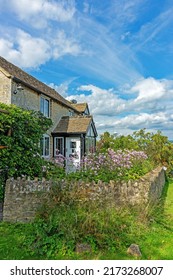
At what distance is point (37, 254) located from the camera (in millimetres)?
5031

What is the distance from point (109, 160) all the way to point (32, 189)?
5.41 m

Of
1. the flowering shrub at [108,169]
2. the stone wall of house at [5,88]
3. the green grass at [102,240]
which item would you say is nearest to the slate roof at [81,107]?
the stone wall of house at [5,88]

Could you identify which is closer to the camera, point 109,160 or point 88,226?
point 88,226

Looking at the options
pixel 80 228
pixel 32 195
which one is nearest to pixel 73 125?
pixel 32 195

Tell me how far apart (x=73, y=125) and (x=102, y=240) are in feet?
59.4

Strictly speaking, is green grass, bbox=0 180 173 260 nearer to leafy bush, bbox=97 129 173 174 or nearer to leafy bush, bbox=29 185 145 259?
leafy bush, bbox=29 185 145 259

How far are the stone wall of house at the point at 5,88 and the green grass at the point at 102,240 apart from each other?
1084cm

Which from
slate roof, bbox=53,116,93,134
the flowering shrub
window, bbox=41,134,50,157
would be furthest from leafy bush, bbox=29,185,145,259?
slate roof, bbox=53,116,93,134

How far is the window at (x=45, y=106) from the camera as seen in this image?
2029 centimetres

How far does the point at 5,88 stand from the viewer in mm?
15734

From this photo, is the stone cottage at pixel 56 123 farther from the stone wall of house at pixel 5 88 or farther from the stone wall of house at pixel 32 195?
the stone wall of house at pixel 32 195

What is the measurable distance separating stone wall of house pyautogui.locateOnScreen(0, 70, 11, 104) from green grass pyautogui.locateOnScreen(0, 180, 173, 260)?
1084 cm

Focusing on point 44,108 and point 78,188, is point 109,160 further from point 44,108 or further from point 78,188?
point 44,108
